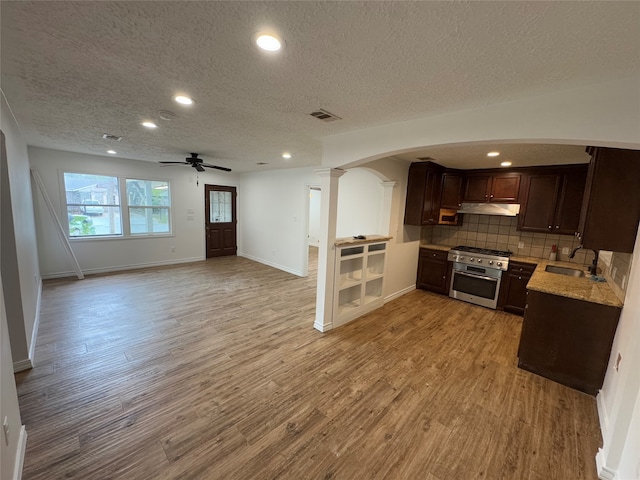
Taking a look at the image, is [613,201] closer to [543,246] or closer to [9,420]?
[543,246]

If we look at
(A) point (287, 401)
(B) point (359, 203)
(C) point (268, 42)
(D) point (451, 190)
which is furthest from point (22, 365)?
(D) point (451, 190)

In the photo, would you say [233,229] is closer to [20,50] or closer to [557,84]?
[20,50]

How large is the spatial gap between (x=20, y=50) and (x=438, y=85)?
2.54 metres

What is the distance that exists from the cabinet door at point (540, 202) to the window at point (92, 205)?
25.9 feet

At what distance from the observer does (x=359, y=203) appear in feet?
16.5

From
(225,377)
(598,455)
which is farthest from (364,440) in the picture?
(598,455)

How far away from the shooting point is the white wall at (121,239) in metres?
4.92

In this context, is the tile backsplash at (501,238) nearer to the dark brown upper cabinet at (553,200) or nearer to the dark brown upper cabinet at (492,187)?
the dark brown upper cabinet at (553,200)

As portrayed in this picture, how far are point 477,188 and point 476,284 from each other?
5.57 feet

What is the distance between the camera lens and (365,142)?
9.23ft

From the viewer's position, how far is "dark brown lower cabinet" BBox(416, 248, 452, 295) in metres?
4.83

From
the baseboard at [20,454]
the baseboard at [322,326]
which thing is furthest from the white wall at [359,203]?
the baseboard at [20,454]

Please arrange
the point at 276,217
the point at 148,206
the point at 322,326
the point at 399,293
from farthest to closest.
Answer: the point at 276,217, the point at 148,206, the point at 399,293, the point at 322,326

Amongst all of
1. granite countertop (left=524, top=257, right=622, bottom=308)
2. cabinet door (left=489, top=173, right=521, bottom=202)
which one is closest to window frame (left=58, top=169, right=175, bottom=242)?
cabinet door (left=489, top=173, right=521, bottom=202)
